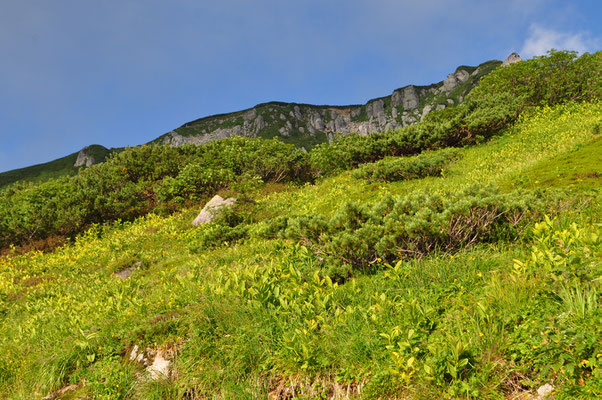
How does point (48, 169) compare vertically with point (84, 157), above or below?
below

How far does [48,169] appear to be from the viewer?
16475 centimetres

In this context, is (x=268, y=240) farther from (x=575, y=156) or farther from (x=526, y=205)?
(x=575, y=156)

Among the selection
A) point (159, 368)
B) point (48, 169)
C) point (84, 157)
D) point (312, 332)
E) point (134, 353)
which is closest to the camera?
point (312, 332)

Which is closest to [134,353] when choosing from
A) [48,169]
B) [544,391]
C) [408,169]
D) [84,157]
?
[544,391]

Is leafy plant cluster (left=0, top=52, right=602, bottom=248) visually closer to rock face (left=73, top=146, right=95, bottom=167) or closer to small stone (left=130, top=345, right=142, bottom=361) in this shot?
small stone (left=130, top=345, right=142, bottom=361)

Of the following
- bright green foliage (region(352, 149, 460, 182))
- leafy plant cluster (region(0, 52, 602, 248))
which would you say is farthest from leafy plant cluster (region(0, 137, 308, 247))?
bright green foliage (region(352, 149, 460, 182))

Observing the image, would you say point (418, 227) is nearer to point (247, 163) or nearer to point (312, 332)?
point (312, 332)

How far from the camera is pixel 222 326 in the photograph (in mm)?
4617

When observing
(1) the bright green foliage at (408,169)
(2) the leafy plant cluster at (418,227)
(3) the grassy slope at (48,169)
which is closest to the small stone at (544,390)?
(2) the leafy plant cluster at (418,227)

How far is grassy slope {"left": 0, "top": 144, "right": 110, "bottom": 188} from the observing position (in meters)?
151

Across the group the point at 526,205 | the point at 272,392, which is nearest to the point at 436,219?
the point at 526,205

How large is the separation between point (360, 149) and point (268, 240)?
1480cm

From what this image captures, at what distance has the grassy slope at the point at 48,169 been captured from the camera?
151 metres

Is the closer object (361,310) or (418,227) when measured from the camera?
(361,310)
